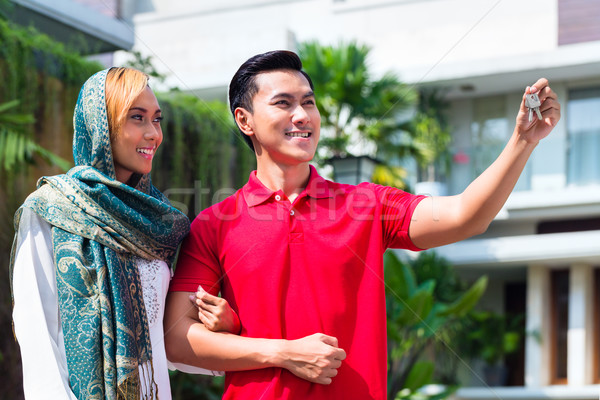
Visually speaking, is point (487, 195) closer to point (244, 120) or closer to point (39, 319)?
point (244, 120)

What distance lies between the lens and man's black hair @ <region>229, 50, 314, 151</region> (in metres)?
2.60

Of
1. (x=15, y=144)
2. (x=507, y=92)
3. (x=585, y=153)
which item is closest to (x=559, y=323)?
(x=585, y=153)

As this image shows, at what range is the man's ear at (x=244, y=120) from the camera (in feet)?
8.60

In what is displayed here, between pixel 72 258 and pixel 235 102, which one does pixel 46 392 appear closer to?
pixel 72 258

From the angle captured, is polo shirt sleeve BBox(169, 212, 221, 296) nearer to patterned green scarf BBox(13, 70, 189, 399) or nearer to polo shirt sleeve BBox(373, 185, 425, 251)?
patterned green scarf BBox(13, 70, 189, 399)

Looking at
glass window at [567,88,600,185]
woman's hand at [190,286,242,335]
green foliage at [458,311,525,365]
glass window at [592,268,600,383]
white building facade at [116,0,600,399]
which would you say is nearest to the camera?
woman's hand at [190,286,242,335]

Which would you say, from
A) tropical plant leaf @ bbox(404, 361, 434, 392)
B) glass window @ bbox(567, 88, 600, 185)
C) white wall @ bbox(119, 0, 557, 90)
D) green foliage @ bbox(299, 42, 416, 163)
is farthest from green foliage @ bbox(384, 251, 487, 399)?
white wall @ bbox(119, 0, 557, 90)

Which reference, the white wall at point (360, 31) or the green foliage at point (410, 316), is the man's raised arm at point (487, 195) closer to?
the green foliage at point (410, 316)

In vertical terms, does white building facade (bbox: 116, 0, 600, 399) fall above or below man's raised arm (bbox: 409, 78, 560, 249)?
above

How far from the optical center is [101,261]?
2332mm

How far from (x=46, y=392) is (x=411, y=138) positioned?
1248 cm

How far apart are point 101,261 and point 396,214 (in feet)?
3.00

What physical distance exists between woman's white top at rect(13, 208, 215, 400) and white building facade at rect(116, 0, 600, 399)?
11655 mm

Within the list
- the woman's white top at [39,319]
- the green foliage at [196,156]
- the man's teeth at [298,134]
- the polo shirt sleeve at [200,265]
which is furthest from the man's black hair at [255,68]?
the green foliage at [196,156]
